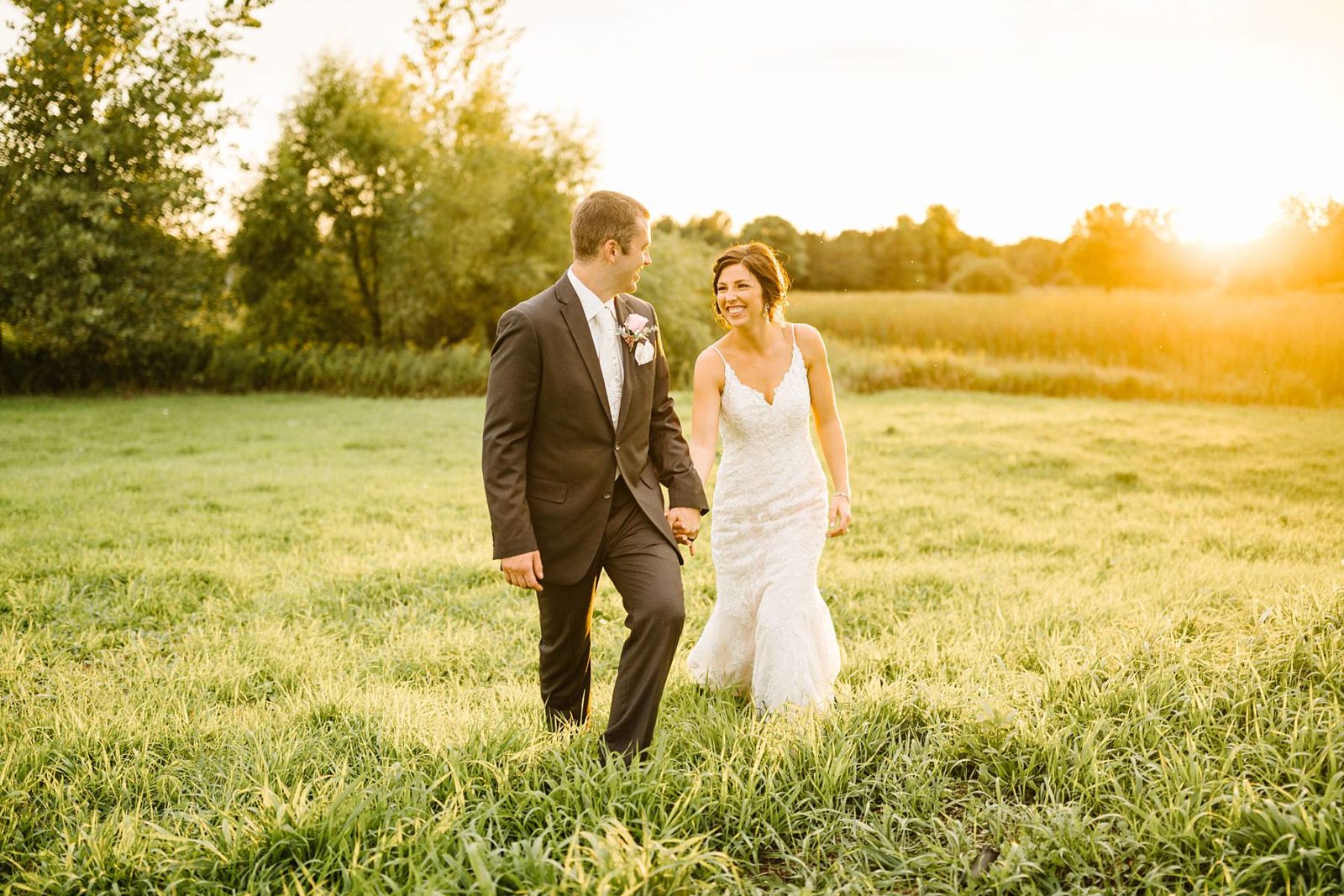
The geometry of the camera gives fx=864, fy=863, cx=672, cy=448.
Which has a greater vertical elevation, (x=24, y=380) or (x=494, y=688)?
(x=24, y=380)

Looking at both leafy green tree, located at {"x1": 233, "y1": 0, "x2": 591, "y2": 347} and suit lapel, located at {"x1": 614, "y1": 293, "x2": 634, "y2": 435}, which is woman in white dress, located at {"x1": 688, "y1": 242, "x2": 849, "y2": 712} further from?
leafy green tree, located at {"x1": 233, "y1": 0, "x2": 591, "y2": 347}

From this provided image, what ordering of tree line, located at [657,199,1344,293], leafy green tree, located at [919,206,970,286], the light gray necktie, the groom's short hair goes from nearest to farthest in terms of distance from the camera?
1. the groom's short hair
2. the light gray necktie
3. tree line, located at [657,199,1344,293]
4. leafy green tree, located at [919,206,970,286]

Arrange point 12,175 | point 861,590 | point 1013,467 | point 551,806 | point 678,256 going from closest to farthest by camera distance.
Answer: point 551,806 → point 861,590 → point 1013,467 → point 12,175 → point 678,256

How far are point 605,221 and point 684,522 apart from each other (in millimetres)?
1352

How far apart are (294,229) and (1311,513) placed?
81.6 feet

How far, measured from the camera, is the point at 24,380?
70.1 ft

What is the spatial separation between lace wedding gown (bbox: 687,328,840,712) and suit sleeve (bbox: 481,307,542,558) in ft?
4.43

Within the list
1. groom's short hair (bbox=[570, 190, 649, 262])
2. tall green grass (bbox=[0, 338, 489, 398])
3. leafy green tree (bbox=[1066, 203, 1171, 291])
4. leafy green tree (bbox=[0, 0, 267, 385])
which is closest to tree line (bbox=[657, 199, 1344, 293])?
leafy green tree (bbox=[1066, 203, 1171, 291])

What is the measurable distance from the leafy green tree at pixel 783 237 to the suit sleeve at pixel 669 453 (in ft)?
54.7

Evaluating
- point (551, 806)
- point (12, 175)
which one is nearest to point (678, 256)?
point (12, 175)

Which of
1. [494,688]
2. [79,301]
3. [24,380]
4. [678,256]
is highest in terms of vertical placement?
[678,256]

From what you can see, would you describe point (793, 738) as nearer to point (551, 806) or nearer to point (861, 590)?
point (551, 806)

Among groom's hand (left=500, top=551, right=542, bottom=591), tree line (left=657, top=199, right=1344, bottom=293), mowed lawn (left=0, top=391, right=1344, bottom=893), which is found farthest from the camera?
tree line (left=657, top=199, right=1344, bottom=293)

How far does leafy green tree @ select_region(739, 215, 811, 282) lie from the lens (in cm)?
2951
